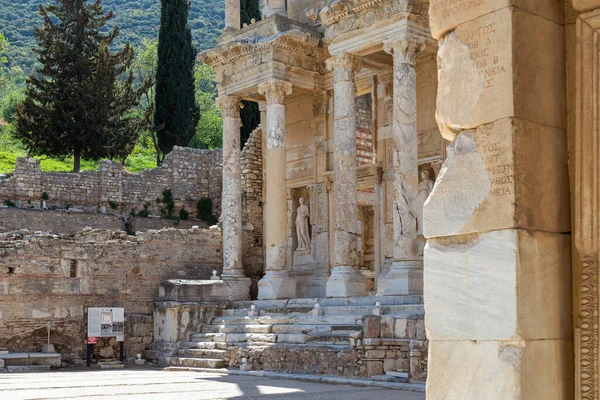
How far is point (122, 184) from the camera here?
1198 inches

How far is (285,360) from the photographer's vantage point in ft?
52.0

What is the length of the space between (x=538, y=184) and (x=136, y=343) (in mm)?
16450

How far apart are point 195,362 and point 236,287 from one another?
11.1ft

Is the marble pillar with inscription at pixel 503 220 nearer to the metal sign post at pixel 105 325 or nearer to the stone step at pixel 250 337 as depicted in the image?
the stone step at pixel 250 337

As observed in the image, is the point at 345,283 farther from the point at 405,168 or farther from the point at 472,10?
the point at 472,10

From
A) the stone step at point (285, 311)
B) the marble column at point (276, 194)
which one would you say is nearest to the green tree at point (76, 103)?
the marble column at point (276, 194)

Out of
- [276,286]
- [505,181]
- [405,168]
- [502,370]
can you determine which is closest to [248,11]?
[276,286]

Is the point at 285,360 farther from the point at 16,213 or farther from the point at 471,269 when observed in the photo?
the point at 16,213

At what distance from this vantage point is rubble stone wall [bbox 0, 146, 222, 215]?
28609 millimetres

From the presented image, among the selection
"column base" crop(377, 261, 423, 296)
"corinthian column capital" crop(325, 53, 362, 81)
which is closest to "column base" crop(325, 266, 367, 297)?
"column base" crop(377, 261, 423, 296)

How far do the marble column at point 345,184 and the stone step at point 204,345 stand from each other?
98.5 inches

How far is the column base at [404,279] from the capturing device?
54.5ft

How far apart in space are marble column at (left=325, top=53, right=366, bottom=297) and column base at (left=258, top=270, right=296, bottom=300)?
1.92 metres

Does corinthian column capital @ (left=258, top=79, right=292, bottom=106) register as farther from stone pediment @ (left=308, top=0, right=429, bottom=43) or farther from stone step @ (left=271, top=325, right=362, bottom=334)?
stone step @ (left=271, top=325, right=362, bottom=334)
